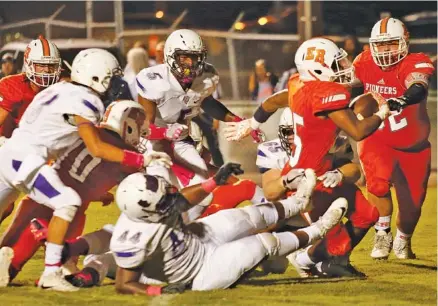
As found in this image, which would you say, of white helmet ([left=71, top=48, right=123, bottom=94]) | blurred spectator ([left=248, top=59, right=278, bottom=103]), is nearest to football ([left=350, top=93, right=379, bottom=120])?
white helmet ([left=71, top=48, right=123, bottom=94])

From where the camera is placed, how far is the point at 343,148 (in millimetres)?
8547

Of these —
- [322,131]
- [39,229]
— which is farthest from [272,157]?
[39,229]

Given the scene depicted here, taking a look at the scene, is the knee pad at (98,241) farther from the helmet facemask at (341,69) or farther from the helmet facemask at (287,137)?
the helmet facemask at (341,69)

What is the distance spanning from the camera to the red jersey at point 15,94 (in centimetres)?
892

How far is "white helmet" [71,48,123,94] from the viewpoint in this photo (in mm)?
8047

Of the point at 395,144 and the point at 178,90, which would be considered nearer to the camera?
the point at 178,90

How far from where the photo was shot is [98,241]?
779cm

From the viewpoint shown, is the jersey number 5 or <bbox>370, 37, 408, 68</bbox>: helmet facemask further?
<bbox>370, 37, 408, 68</bbox>: helmet facemask

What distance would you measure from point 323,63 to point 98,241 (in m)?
1.81

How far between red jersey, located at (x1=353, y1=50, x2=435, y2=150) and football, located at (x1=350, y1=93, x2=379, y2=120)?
48cm

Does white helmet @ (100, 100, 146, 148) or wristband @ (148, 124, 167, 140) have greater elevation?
white helmet @ (100, 100, 146, 148)

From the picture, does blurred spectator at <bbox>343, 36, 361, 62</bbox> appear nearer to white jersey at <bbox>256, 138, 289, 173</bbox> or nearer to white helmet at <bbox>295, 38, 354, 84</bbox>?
white jersey at <bbox>256, 138, 289, 173</bbox>

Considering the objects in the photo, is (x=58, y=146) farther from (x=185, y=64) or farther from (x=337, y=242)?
(x=337, y=242)

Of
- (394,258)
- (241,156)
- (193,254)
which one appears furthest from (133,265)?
(241,156)
